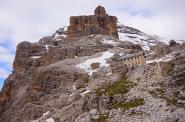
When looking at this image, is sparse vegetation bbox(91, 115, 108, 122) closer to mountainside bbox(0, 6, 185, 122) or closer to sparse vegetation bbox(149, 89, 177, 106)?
mountainside bbox(0, 6, 185, 122)

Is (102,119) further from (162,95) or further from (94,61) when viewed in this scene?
(94,61)

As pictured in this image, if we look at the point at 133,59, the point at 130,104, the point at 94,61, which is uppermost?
the point at 94,61

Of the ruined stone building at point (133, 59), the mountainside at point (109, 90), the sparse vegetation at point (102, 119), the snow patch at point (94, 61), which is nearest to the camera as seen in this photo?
the mountainside at point (109, 90)

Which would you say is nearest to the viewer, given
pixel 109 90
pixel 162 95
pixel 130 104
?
pixel 162 95

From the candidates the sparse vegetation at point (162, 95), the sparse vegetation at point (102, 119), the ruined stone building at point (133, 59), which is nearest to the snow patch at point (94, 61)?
the ruined stone building at point (133, 59)

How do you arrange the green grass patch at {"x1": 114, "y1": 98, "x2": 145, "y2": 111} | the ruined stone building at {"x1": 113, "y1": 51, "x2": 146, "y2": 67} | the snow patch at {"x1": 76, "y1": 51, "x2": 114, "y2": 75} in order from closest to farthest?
1. the green grass patch at {"x1": 114, "y1": 98, "x2": 145, "y2": 111}
2. the ruined stone building at {"x1": 113, "y1": 51, "x2": 146, "y2": 67}
3. the snow patch at {"x1": 76, "y1": 51, "x2": 114, "y2": 75}

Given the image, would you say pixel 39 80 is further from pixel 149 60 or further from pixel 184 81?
pixel 184 81

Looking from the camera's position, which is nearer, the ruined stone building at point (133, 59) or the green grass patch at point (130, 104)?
the green grass patch at point (130, 104)

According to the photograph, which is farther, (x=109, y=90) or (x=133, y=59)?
(x=133, y=59)

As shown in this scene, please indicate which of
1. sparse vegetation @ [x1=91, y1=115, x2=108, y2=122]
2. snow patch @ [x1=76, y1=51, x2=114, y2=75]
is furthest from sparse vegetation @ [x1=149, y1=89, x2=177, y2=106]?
snow patch @ [x1=76, y1=51, x2=114, y2=75]

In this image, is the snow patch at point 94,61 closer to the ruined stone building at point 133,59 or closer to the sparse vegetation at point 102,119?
the ruined stone building at point 133,59

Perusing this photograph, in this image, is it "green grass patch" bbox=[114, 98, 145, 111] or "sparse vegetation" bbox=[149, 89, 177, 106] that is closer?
"sparse vegetation" bbox=[149, 89, 177, 106]

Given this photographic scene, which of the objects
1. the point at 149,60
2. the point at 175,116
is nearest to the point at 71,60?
the point at 149,60

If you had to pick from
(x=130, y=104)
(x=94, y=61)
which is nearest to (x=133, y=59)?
(x=94, y=61)
